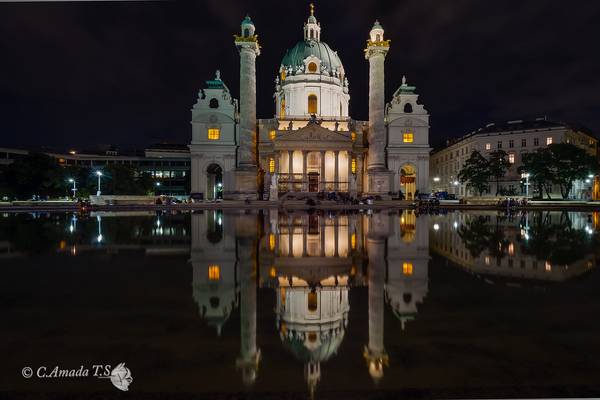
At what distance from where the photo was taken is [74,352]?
15.3ft

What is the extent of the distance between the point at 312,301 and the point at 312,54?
75.1 meters

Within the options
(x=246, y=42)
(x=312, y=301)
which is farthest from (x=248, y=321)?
(x=246, y=42)

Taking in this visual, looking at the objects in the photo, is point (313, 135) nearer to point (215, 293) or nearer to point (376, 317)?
point (215, 293)

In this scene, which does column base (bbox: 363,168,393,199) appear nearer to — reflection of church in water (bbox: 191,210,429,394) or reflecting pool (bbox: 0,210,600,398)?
reflection of church in water (bbox: 191,210,429,394)

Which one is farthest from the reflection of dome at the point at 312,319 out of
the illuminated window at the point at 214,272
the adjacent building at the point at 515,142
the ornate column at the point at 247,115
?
the adjacent building at the point at 515,142

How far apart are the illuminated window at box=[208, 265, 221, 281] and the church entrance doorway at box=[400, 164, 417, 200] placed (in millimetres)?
61607

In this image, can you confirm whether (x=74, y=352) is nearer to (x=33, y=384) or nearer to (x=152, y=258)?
(x=33, y=384)

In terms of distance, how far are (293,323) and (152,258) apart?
690 cm

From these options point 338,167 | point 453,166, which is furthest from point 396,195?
point 453,166

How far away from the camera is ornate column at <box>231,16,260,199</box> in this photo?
2121 inches

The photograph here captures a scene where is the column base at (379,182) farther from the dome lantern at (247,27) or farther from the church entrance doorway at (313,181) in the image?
the dome lantern at (247,27)

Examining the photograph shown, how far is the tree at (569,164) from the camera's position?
61.0m

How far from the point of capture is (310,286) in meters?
7.46

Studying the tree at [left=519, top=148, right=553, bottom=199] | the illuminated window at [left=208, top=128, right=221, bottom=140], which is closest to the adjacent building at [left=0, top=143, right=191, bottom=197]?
the illuminated window at [left=208, top=128, right=221, bottom=140]
